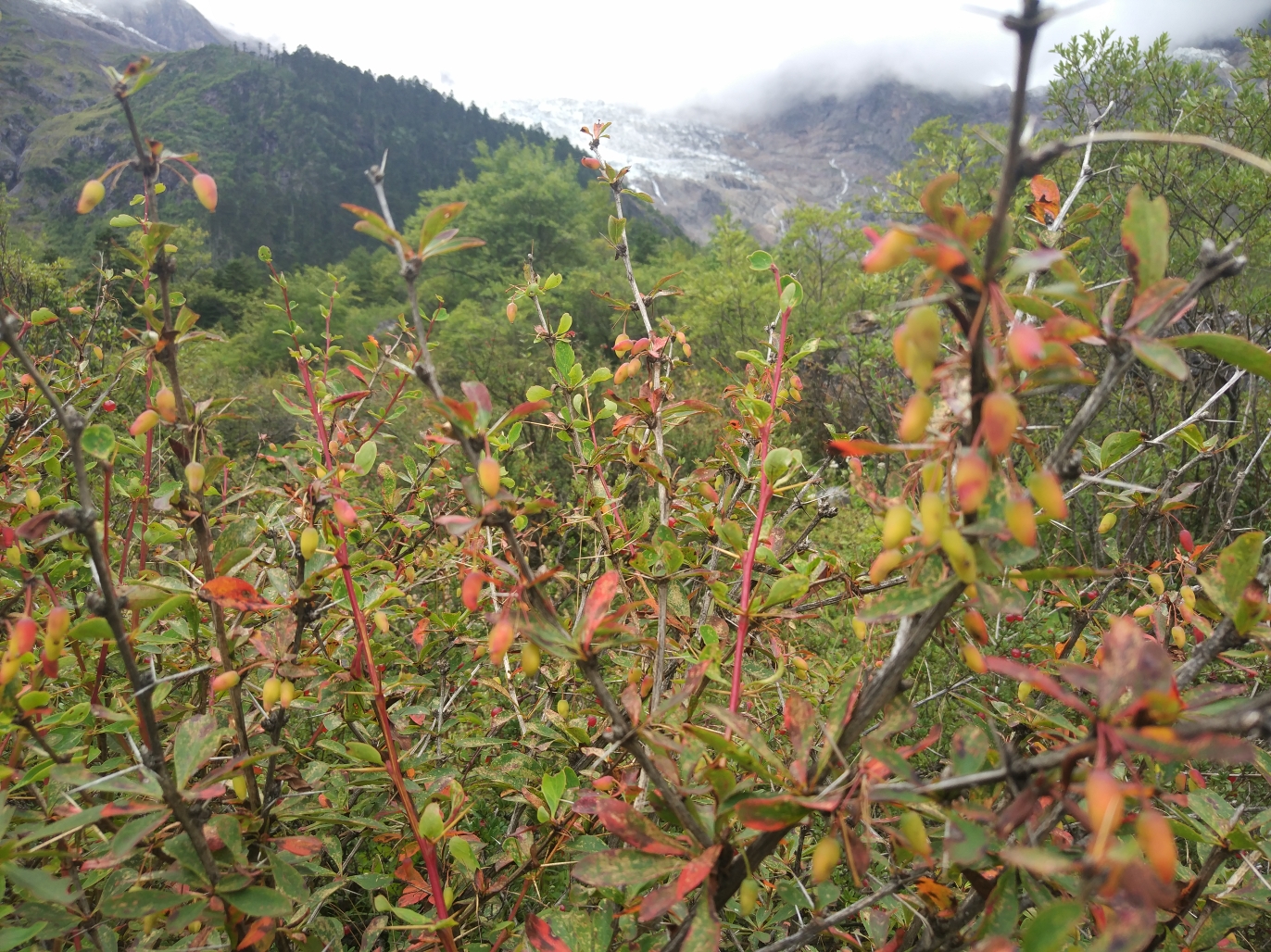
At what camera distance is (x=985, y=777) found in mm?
518

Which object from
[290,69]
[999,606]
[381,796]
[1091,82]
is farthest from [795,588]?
[290,69]

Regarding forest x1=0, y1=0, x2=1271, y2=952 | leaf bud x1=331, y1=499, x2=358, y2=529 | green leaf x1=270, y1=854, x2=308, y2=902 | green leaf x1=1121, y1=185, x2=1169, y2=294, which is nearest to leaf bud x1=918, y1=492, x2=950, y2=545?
forest x1=0, y1=0, x2=1271, y2=952

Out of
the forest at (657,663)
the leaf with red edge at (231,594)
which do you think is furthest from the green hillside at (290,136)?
the leaf with red edge at (231,594)

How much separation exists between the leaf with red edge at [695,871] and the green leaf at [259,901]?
1.54ft

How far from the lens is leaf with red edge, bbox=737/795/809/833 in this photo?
0.57 meters

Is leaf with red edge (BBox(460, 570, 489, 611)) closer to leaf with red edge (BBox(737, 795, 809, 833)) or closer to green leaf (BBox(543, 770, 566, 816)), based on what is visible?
leaf with red edge (BBox(737, 795, 809, 833))

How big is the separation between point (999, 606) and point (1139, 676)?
0.35 feet

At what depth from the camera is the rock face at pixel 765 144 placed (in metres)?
83.2

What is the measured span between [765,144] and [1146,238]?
122492 millimetres

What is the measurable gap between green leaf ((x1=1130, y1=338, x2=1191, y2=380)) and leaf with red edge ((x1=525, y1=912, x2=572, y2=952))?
0.90m

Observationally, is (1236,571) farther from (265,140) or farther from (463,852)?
(265,140)

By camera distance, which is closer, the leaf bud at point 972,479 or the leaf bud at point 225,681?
the leaf bud at point 972,479

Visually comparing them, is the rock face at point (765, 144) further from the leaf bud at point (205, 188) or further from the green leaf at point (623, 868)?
the green leaf at point (623, 868)

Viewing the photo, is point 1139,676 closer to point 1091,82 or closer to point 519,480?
point 519,480
